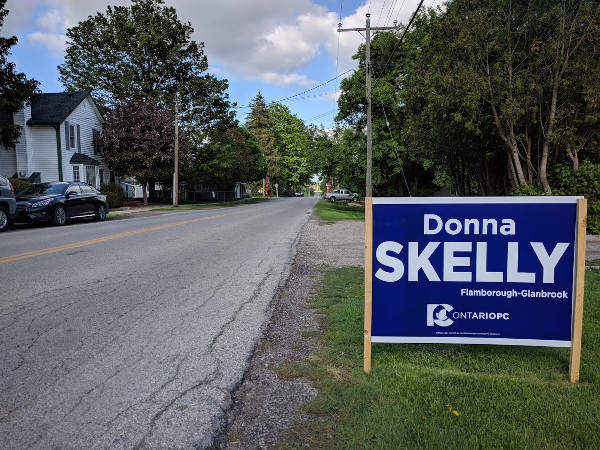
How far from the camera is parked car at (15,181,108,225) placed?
15.9 m

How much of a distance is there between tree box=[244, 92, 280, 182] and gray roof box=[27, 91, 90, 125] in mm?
45182

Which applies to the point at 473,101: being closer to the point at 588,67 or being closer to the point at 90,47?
the point at 588,67

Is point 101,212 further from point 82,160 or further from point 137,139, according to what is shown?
point 137,139

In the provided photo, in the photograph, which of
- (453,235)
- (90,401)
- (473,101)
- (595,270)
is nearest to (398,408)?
(453,235)

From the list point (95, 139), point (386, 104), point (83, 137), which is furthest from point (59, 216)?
point (386, 104)

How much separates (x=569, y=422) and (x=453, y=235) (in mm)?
1508

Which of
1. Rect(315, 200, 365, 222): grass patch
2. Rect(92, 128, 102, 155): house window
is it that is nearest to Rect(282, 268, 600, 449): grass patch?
Rect(315, 200, 365, 222): grass patch

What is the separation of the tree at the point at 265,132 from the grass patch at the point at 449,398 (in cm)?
7408

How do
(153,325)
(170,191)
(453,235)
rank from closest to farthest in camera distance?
(453,235) → (153,325) → (170,191)

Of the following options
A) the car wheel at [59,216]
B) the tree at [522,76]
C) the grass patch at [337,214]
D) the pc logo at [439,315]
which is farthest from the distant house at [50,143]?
the pc logo at [439,315]

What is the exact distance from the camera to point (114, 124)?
32.9 meters

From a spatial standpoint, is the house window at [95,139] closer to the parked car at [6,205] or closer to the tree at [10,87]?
the tree at [10,87]

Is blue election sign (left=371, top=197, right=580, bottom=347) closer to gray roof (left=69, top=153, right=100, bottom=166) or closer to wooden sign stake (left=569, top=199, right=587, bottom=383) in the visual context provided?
wooden sign stake (left=569, top=199, right=587, bottom=383)

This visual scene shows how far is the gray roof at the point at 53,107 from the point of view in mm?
29188
